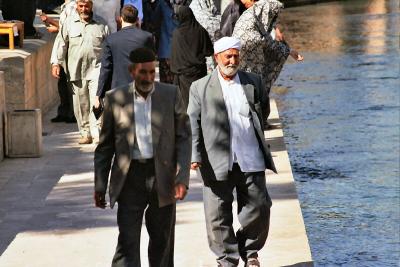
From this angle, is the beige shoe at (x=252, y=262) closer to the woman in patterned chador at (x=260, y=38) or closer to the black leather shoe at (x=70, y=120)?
the woman in patterned chador at (x=260, y=38)

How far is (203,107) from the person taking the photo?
9961mm

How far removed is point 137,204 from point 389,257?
12.4 feet

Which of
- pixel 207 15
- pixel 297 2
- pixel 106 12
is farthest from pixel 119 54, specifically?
pixel 297 2

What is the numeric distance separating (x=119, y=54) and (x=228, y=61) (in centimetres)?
417

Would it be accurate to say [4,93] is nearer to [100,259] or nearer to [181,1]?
[181,1]

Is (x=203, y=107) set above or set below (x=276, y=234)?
above

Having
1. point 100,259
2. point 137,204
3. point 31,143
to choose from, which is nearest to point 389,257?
point 100,259

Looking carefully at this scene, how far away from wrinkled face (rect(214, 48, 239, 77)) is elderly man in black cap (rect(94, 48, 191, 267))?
94cm

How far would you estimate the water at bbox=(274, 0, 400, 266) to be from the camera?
12828mm

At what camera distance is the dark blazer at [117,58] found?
1386 centimetres

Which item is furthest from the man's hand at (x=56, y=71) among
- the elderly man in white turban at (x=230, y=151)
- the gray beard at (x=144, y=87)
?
the gray beard at (x=144, y=87)

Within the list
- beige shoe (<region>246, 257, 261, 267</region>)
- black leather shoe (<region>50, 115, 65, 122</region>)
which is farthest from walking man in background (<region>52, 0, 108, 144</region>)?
beige shoe (<region>246, 257, 261, 267</region>)

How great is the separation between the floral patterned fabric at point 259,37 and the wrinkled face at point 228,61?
5.38 metres

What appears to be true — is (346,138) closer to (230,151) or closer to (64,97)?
(64,97)
